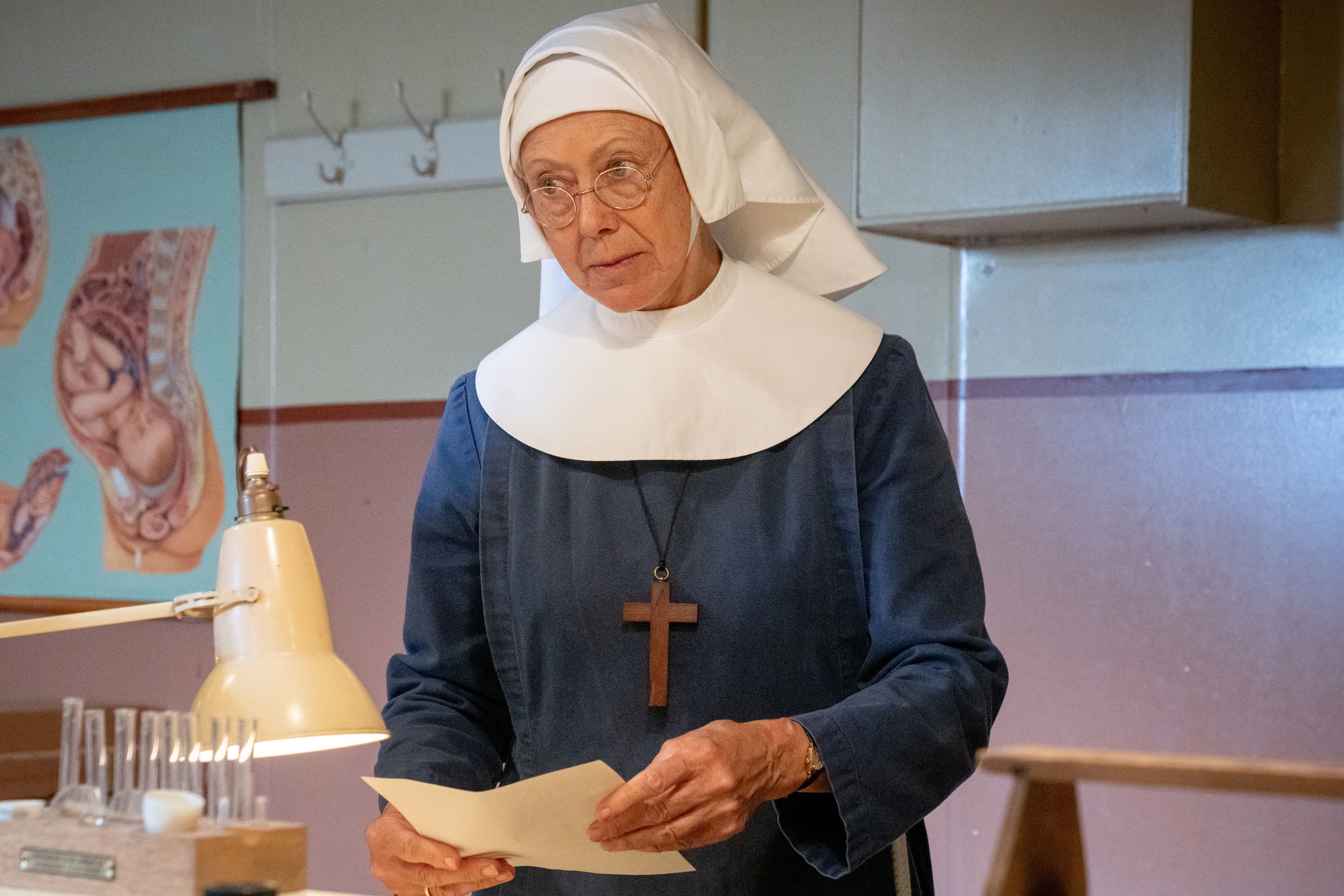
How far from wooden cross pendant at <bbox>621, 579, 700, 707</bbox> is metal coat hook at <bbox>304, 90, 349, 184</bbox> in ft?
7.77

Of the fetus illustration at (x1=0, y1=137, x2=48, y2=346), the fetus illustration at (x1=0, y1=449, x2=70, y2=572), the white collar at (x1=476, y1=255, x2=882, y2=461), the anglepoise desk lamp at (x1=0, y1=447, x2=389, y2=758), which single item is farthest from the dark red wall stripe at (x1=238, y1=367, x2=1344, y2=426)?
the fetus illustration at (x1=0, y1=137, x2=48, y2=346)

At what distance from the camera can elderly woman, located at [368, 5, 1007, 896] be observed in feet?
5.08

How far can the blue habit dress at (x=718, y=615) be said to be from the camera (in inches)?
59.7

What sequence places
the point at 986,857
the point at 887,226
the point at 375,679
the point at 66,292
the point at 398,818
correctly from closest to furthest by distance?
the point at 398,818 → the point at 887,226 → the point at 986,857 → the point at 375,679 → the point at 66,292

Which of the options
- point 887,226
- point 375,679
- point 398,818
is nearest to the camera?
point 398,818

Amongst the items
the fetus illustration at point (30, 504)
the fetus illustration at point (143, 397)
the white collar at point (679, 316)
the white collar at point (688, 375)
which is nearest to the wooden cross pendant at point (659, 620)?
the white collar at point (688, 375)

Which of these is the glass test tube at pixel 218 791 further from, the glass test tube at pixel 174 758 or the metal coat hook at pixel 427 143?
the metal coat hook at pixel 427 143

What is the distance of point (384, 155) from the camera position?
362cm

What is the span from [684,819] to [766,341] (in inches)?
25.2

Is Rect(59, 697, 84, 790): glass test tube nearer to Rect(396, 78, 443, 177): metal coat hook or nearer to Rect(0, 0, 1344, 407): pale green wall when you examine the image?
Rect(0, 0, 1344, 407): pale green wall

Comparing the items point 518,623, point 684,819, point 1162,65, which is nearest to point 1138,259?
point 1162,65

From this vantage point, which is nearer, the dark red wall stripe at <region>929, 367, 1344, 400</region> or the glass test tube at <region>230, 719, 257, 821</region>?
the glass test tube at <region>230, 719, 257, 821</region>

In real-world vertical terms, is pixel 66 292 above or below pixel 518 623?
above

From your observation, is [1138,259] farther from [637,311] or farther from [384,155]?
[384,155]
